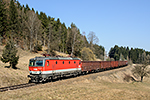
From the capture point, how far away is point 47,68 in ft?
64.0

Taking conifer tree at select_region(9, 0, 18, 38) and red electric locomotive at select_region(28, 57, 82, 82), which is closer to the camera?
red electric locomotive at select_region(28, 57, 82, 82)

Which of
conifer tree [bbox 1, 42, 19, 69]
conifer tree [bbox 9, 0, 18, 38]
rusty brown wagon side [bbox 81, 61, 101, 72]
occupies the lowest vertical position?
rusty brown wagon side [bbox 81, 61, 101, 72]

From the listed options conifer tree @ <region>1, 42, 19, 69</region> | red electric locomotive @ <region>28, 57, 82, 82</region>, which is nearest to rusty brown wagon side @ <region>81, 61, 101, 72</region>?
red electric locomotive @ <region>28, 57, 82, 82</region>

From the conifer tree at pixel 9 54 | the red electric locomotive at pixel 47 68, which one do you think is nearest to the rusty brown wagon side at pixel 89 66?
the red electric locomotive at pixel 47 68

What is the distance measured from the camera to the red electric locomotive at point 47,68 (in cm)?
1889

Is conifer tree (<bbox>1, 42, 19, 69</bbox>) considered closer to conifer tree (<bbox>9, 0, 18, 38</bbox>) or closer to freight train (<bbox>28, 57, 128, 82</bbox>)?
freight train (<bbox>28, 57, 128, 82</bbox>)

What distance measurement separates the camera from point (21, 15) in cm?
5659

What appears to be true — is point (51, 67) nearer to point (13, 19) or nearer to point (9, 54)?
point (9, 54)

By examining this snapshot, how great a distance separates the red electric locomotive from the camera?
18891 mm

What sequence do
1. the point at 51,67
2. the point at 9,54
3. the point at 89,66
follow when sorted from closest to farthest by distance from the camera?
the point at 51,67 → the point at 9,54 → the point at 89,66

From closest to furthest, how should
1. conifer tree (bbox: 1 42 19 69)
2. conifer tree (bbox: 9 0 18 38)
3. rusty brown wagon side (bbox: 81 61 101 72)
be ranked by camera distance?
conifer tree (bbox: 1 42 19 69)
rusty brown wagon side (bbox: 81 61 101 72)
conifer tree (bbox: 9 0 18 38)

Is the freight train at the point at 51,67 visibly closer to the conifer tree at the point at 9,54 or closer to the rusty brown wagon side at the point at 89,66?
the rusty brown wagon side at the point at 89,66

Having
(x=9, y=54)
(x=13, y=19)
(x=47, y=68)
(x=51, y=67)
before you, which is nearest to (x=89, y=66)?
(x=51, y=67)

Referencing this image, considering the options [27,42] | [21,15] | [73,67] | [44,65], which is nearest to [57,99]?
[44,65]
